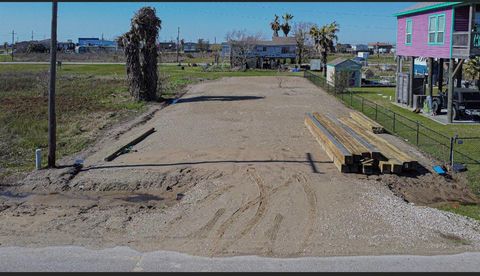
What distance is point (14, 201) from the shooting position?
13375 mm

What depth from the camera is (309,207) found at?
12.5m

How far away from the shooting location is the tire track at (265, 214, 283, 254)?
33.0ft

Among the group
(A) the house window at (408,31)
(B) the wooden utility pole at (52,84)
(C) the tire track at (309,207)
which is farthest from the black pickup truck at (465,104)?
(B) the wooden utility pole at (52,84)

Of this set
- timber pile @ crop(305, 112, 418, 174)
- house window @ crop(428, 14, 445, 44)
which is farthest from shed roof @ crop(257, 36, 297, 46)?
timber pile @ crop(305, 112, 418, 174)

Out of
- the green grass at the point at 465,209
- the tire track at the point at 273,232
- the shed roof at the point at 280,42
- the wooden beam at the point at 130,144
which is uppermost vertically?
the shed roof at the point at 280,42

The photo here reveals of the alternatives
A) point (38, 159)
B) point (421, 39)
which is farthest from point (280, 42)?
point (38, 159)

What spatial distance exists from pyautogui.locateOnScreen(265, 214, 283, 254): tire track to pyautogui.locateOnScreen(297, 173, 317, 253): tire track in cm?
56

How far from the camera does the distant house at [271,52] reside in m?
90.2

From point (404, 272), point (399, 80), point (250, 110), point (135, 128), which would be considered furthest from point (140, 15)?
point (404, 272)

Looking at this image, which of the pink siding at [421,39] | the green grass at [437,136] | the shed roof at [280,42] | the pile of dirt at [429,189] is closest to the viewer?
the green grass at [437,136]

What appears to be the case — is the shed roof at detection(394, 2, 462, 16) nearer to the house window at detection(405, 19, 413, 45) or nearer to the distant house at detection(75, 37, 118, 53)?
the house window at detection(405, 19, 413, 45)

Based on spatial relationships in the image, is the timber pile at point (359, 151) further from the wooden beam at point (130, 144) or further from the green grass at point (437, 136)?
the wooden beam at point (130, 144)

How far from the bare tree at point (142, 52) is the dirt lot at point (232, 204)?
15751mm

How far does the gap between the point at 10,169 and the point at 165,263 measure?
9.61 m
